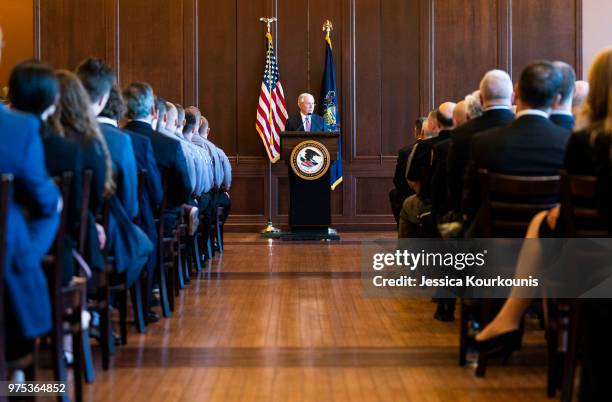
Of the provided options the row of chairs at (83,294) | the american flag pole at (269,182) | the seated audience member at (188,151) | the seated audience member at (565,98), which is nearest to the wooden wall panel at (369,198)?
the american flag pole at (269,182)

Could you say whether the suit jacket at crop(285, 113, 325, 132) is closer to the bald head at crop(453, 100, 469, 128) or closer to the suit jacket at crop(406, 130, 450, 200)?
the suit jacket at crop(406, 130, 450, 200)

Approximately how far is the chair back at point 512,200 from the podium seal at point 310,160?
20.6ft

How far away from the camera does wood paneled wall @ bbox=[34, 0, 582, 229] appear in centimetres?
1191

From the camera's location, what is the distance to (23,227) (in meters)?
2.57

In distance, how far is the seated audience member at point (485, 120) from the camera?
451cm

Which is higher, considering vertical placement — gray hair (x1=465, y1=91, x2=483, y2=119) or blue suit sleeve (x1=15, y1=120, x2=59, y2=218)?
gray hair (x1=465, y1=91, x2=483, y2=119)

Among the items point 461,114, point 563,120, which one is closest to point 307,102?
point 461,114

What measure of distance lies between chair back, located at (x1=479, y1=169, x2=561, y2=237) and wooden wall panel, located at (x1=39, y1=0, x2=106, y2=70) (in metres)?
9.21

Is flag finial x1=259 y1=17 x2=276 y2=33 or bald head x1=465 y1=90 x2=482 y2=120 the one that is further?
flag finial x1=259 y1=17 x2=276 y2=33

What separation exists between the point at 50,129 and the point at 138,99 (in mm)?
1972

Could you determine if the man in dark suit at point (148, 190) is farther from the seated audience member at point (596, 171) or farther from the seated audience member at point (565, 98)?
the seated audience member at point (596, 171)

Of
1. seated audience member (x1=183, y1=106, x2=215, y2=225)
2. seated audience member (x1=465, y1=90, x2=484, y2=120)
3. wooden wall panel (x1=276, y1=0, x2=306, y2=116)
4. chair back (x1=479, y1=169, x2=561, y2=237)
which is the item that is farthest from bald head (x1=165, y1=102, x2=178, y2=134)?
wooden wall panel (x1=276, y1=0, x2=306, y2=116)

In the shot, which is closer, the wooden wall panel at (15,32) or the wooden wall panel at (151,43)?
the wooden wall panel at (151,43)

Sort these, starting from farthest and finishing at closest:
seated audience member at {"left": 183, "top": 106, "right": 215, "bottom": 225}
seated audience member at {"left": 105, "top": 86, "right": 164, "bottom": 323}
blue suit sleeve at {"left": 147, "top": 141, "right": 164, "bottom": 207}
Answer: seated audience member at {"left": 183, "top": 106, "right": 215, "bottom": 225}, blue suit sleeve at {"left": 147, "top": 141, "right": 164, "bottom": 207}, seated audience member at {"left": 105, "top": 86, "right": 164, "bottom": 323}
